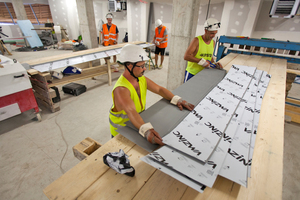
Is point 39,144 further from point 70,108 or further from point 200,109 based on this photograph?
point 200,109

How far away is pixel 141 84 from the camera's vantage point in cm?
185

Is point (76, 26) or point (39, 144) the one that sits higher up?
point (76, 26)

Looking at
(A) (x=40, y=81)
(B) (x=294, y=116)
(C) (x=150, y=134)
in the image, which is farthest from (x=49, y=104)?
(B) (x=294, y=116)

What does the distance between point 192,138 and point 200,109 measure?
0.53 meters

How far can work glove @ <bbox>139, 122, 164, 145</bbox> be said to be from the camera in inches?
48.1

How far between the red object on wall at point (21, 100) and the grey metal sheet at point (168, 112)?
294 centimetres

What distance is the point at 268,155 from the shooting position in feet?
3.82

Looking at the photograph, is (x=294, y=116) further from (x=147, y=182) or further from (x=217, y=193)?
(x=147, y=182)

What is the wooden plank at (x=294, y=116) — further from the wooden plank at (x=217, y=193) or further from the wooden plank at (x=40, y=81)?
the wooden plank at (x=40, y=81)

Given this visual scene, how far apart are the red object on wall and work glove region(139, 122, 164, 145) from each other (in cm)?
314

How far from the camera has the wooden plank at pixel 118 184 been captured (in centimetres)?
91

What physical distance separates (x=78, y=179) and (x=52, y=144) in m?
2.50

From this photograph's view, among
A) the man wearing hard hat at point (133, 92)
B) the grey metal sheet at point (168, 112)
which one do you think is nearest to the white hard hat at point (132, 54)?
the man wearing hard hat at point (133, 92)

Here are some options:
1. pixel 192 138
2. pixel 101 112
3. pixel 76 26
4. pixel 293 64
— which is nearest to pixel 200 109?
pixel 192 138
